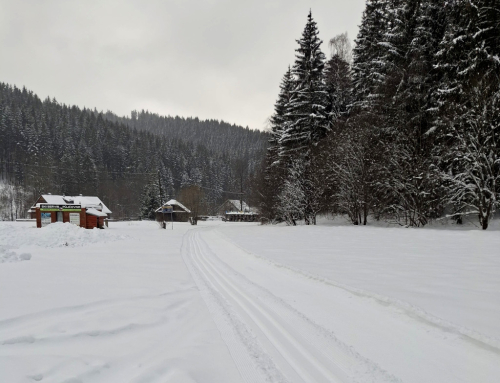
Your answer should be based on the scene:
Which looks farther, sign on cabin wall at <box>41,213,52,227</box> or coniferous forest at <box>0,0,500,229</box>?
sign on cabin wall at <box>41,213,52,227</box>

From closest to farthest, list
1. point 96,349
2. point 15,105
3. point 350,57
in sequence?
point 96,349 → point 350,57 → point 15,105

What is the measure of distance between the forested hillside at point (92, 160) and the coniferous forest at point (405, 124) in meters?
40.4

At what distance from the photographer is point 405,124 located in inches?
848

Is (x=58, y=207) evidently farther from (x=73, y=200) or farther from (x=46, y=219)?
(x=73, y=200)

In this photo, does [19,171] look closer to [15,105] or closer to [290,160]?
[15,105]

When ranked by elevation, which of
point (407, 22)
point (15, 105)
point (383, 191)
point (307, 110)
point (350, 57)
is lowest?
point (383, 191)

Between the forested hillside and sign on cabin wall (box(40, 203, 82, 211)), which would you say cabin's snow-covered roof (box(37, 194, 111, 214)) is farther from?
the forested hillside

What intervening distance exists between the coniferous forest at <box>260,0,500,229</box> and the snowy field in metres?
12.0

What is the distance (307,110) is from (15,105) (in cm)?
12270

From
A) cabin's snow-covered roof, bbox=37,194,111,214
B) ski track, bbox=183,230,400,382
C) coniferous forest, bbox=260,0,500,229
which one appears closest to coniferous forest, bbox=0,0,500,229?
coniferous forest, bbox=260,0,500,229

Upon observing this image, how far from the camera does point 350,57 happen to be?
41.1 m

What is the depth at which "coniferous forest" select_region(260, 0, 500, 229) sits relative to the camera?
17125 mm

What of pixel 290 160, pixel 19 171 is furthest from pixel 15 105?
pixel 290 160

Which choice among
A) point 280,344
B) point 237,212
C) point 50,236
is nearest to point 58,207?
point 50,236
